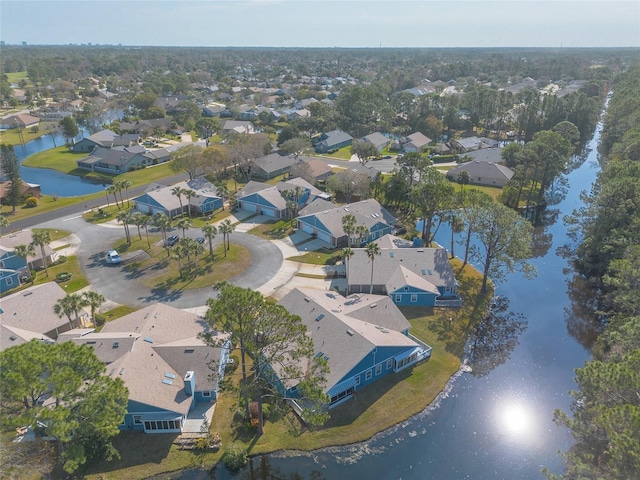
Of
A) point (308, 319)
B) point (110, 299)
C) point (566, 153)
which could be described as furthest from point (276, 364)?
point (566, 153)

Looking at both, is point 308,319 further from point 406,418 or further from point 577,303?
point 577,303

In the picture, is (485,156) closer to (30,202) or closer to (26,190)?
(30,202)

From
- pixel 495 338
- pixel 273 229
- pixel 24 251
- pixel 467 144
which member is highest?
pixel 467 144

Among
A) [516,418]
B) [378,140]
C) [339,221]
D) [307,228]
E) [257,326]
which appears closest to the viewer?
[257,326]

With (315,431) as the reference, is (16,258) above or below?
above

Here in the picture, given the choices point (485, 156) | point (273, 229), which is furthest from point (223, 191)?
point (485, 156)

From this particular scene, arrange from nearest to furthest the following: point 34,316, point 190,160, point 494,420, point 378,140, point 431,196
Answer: point 494,420, point 34,316, point 431,196, point 190,160, point 378,140

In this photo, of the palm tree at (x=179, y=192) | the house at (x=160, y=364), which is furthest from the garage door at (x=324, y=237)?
the house at (x=160, y=364)

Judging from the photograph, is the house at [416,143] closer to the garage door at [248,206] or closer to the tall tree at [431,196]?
the tall tree at [431,196]

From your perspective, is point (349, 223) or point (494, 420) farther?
point (349, 223)
